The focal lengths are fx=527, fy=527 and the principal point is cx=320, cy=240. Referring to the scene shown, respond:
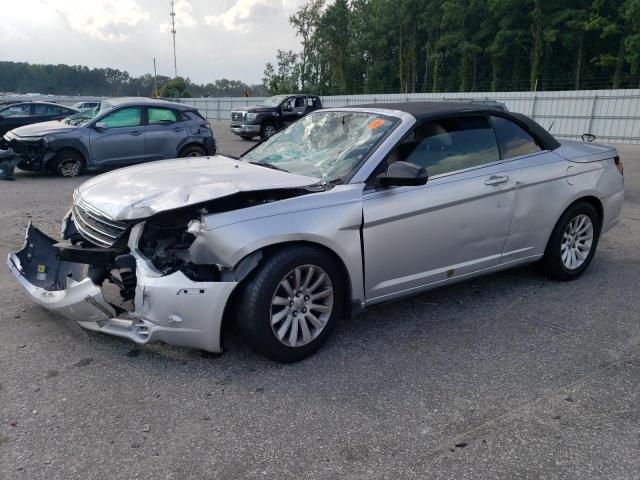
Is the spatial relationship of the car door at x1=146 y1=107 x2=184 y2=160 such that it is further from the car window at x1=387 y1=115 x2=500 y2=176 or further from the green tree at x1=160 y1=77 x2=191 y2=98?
the green tree at x1=160 y1=77 x2=191 y2=98

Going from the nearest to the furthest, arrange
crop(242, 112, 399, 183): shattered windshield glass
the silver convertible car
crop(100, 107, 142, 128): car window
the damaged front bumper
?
1. the damaged front bumper
2. the silver convertible car
3. crop(242, 112, 399, 183): shattered windshield glass
4. crop(100, 107, 142, 128): car window

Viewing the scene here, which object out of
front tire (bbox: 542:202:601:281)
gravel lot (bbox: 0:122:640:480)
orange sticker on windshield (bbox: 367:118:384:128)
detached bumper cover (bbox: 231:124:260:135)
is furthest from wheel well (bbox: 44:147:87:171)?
detached bumper cover (bbox: 231:124:260:135)

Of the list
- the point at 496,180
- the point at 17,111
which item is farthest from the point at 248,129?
the point at 496,180

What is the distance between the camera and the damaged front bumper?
3.11 metres

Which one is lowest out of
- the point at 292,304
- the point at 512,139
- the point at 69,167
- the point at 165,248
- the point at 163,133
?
the point at 69,167

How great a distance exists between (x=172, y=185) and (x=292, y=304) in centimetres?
120

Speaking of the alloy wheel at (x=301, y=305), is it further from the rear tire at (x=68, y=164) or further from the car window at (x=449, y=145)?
the rear tire at (x=68, y=164)

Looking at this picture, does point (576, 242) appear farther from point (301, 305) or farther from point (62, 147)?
point (62, 147)

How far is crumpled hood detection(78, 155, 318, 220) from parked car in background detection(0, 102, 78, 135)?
1389 centimetres

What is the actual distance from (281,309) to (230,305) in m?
0.32

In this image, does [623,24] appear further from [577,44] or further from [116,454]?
[116,454]

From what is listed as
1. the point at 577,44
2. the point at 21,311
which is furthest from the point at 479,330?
the point at 577,44

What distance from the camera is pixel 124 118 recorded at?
11.1 metres

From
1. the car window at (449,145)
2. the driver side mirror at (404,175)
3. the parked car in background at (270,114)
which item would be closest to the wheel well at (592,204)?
the car window at (449,145)
